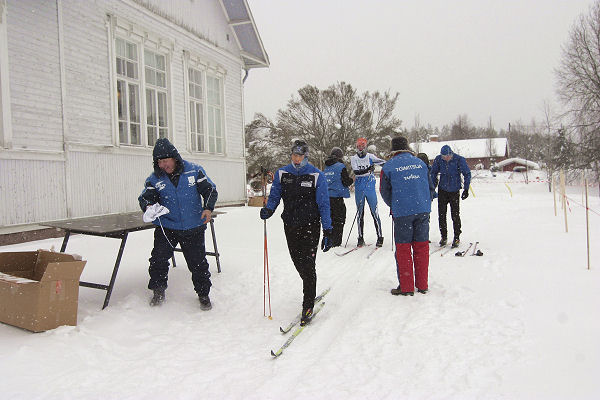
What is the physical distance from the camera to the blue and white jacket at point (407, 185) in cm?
518

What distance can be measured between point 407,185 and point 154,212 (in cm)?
300

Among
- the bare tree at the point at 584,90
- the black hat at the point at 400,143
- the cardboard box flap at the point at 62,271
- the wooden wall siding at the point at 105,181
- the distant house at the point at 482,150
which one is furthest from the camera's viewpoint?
the distant house at the point at 482,150

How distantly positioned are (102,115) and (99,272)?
17.4 ft

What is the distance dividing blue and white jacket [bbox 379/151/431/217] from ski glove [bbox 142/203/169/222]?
272 cm

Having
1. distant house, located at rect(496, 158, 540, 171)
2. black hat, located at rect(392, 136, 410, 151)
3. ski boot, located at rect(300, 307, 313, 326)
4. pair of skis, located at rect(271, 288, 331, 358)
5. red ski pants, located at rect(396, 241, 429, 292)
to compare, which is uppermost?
distant house, located at rect(496, 158, 540, 171)

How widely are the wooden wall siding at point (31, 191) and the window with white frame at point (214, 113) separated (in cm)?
648

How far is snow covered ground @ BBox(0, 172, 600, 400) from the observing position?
3133mm

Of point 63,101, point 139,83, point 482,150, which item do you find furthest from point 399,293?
point 482,150

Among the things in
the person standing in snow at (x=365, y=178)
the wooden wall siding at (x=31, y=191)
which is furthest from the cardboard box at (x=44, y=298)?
the person standing in snow at (x=365, y=178)

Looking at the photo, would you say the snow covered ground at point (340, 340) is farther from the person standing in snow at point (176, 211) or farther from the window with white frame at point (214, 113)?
the window with white frame at point (214, 113)

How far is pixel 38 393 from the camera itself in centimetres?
306

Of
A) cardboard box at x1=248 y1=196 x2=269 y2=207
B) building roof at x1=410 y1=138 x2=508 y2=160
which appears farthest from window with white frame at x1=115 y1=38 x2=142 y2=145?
building roof at x1=410 y1=138 x2=508 y2=160

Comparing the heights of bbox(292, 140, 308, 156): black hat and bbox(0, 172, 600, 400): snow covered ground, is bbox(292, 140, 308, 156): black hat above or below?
above

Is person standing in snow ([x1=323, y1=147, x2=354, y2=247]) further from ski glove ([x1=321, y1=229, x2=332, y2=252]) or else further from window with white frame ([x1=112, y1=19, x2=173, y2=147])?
window with white frame ([x1=112, y1=19, x2=173, y2=147])
